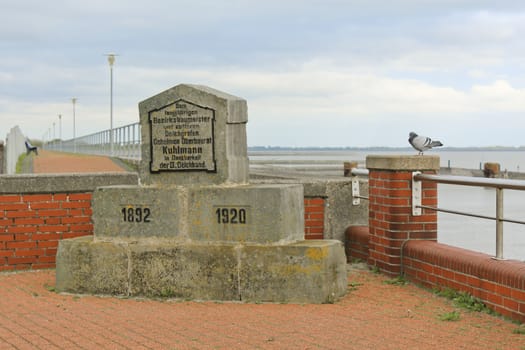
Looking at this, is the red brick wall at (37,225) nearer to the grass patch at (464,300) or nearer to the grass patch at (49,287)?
the grass patch at (49,287)

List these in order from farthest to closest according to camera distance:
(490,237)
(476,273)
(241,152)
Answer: (490,237) → (241,152) → (476,273)

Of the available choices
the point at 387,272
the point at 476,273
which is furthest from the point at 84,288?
the point at 476,273

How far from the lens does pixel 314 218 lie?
9539mm

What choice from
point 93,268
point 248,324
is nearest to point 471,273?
point 248,324

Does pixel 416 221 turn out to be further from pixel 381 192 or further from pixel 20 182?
pixel 20 182

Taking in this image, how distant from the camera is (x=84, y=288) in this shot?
25.0 ft

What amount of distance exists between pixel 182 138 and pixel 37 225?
8.61ft

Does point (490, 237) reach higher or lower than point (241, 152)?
lower

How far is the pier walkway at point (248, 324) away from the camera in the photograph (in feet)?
17.5

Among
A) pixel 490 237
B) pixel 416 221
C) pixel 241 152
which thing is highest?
pixel 241 152

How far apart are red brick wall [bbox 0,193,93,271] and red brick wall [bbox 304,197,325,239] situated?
2697 millimetres

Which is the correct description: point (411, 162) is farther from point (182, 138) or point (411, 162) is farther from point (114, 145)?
point (114, 145)

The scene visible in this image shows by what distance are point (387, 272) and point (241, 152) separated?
2178 mm

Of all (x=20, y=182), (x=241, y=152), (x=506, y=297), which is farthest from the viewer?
(x=20, y=182)
